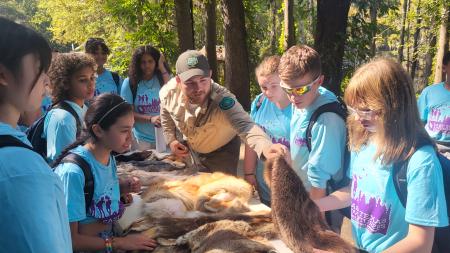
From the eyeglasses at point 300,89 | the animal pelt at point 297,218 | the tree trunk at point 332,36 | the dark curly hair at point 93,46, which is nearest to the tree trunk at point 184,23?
the tree trunk at point 332,36

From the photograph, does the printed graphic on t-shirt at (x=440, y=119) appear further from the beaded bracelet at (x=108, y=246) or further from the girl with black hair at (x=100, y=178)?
the beaded bracelet at (x=108, y=246)

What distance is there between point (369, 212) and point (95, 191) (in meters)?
1.43

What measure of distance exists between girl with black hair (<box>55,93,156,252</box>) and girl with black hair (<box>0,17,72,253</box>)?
97 centimetres

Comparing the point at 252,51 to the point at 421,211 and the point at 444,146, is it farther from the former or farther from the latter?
the point at 421,211

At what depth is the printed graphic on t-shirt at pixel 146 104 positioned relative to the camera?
465cm

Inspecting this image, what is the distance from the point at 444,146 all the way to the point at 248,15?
32.5 ft

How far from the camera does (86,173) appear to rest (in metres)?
2.13

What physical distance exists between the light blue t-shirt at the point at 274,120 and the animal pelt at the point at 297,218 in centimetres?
112

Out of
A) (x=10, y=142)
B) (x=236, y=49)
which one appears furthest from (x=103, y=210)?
(x=236, y=49)

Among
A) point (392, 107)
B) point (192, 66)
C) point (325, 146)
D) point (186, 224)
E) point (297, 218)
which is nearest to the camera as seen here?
point (392, 107)

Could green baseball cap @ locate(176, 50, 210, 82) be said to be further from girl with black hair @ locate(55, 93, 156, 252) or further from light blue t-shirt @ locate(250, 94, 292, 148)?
girl with black hair @ locate(55, 93, 156, 252)

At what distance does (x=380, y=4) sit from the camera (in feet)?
28.1

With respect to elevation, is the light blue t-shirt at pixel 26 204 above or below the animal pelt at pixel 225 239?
above

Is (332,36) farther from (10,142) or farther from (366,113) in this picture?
(10,142)
